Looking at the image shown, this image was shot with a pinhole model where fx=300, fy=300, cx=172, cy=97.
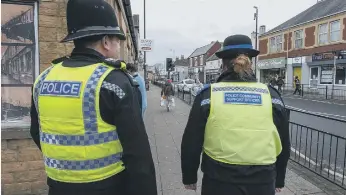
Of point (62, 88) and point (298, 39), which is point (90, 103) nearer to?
point (62, 88)

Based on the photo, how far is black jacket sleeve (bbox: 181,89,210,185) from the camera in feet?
7.22


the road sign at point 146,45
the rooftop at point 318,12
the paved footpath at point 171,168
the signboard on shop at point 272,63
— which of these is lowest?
the paved footpath at point 171,168

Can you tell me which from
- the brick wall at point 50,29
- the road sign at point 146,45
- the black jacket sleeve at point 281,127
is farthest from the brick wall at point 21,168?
the road sign at point 146,45

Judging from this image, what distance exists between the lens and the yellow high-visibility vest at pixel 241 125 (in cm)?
207

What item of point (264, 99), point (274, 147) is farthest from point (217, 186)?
point (264, 99)

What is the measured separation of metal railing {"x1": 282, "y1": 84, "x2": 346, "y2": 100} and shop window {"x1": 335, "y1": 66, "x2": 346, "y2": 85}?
561 mm

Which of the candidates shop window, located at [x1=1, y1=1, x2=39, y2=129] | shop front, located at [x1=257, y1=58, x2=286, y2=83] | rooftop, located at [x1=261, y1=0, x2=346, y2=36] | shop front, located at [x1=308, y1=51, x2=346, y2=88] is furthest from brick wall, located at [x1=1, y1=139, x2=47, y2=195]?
shop front, located at [x1=257, y1=58, x2=286, y2=83]

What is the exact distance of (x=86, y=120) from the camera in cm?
160

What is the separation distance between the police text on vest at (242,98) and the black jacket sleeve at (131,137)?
76 cm

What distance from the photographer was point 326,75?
2653 centimetres

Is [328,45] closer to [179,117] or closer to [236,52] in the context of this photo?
[179,117]

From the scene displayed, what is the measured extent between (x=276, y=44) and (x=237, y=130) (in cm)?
3521

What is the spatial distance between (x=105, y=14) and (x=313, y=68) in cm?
3010

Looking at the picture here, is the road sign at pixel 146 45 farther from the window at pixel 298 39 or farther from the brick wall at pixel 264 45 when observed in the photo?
the brick wall at pixel 264 45
